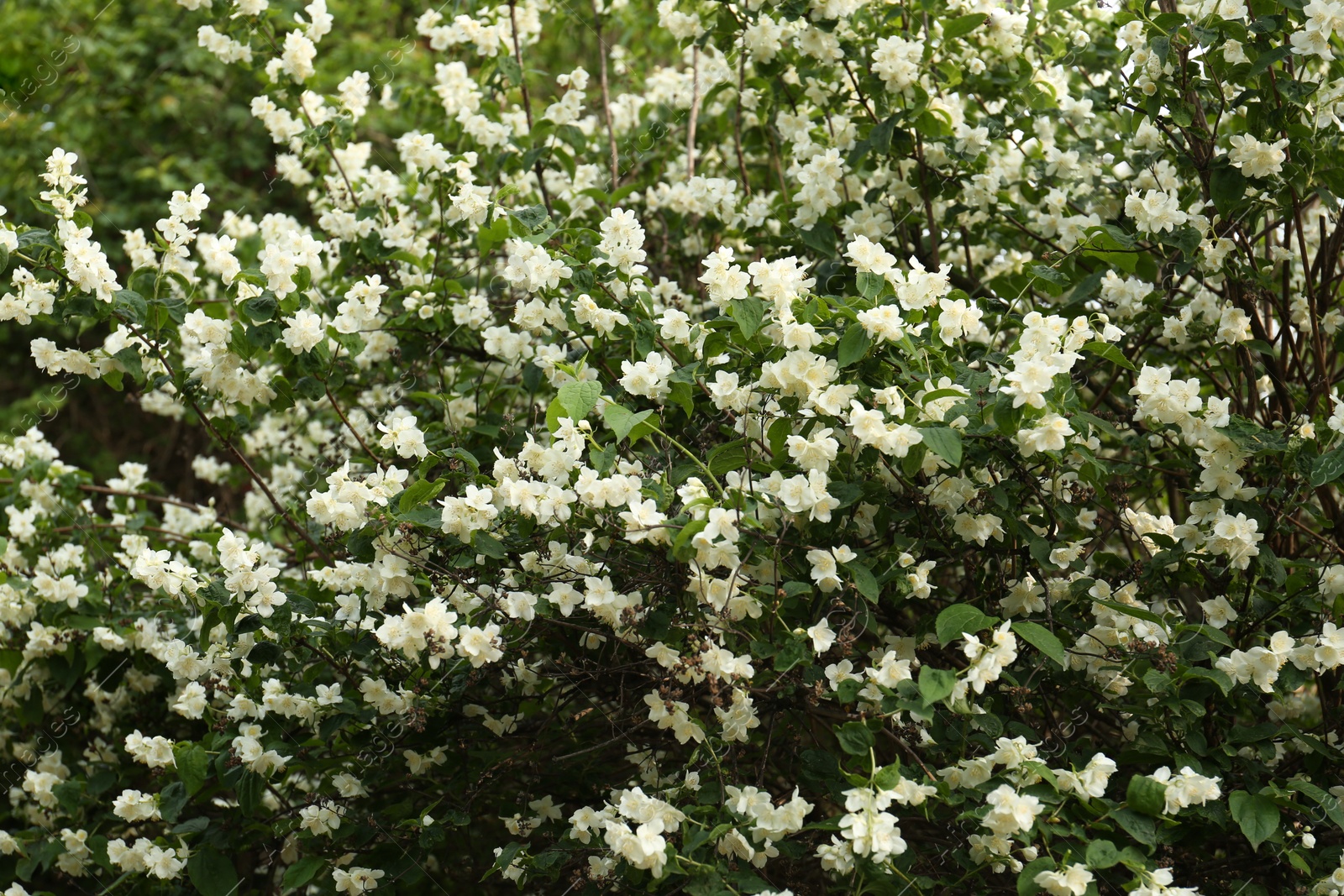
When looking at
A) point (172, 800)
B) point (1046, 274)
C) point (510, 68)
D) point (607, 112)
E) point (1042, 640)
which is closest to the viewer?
point (1042, 640)

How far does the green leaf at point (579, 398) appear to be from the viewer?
1772mm

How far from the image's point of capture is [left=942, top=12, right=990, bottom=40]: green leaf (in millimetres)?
2285

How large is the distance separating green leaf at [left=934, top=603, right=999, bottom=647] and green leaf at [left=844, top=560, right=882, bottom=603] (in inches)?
4.1

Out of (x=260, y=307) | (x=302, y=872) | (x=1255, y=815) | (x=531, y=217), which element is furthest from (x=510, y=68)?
(x=1255, y=815)

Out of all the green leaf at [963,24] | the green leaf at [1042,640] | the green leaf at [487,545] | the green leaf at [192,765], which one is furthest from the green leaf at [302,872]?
the green leaf at [963,24]

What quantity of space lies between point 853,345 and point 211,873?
5.34ft

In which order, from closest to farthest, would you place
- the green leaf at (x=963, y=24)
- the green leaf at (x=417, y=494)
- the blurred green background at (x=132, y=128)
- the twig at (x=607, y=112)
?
the green leaf at (x=417, y=494) → the green leaf at (x=963, y=24) → the twig at (x=607, y=112) → the blurred green background at (x=132, y=128)

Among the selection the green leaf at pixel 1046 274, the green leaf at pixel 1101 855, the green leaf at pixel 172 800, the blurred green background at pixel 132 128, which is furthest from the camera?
the blurred green background at pixel 132 128

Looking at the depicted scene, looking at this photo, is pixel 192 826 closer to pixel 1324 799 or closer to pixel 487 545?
pixel 487 545

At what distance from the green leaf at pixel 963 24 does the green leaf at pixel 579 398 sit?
114cm

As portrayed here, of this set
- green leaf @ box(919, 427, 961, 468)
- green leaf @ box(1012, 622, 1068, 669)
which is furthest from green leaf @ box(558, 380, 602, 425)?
green leaf @ box(1012, 622, 1068, 669)

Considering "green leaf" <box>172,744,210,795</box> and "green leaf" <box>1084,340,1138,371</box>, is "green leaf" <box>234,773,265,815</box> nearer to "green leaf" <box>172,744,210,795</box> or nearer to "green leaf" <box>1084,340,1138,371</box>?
"green leaf" <box>172,744,210,795</box>

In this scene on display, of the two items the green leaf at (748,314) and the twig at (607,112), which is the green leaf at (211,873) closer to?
the green leaf at (748,314)

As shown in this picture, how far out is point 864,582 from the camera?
174 cm
